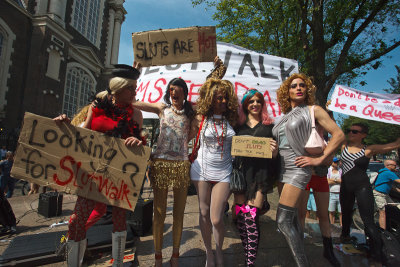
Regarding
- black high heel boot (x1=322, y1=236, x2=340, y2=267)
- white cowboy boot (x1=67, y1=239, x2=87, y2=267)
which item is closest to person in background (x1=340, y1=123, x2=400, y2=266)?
black high heel boot (x1=322, y1=236, x2=340, y2=267)

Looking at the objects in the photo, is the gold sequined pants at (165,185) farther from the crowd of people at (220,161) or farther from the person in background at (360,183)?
the person in background at (360,183)

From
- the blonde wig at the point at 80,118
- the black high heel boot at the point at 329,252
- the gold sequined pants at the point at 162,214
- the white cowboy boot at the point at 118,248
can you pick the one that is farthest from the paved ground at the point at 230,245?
the blonde wig at the point at 80,118

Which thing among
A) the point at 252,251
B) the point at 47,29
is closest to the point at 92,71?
the point at 47,29

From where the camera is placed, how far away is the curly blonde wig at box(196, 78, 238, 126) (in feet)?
7.84

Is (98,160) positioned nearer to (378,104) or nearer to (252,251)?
(252,251)

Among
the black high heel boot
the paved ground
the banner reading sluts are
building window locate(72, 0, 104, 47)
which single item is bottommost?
the paved ground

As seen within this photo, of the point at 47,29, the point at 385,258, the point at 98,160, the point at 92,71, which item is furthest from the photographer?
the point at 92,71

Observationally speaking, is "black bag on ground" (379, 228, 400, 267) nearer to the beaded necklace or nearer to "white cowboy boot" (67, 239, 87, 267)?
the beaded necklace

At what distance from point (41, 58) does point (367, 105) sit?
50.9ft

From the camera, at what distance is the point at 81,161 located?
1954 mm

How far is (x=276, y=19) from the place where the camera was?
1005cm

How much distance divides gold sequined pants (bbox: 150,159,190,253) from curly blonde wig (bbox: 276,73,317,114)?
4.08 ft

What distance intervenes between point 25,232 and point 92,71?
56.0 feet

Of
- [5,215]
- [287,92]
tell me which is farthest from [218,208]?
[5,215]
